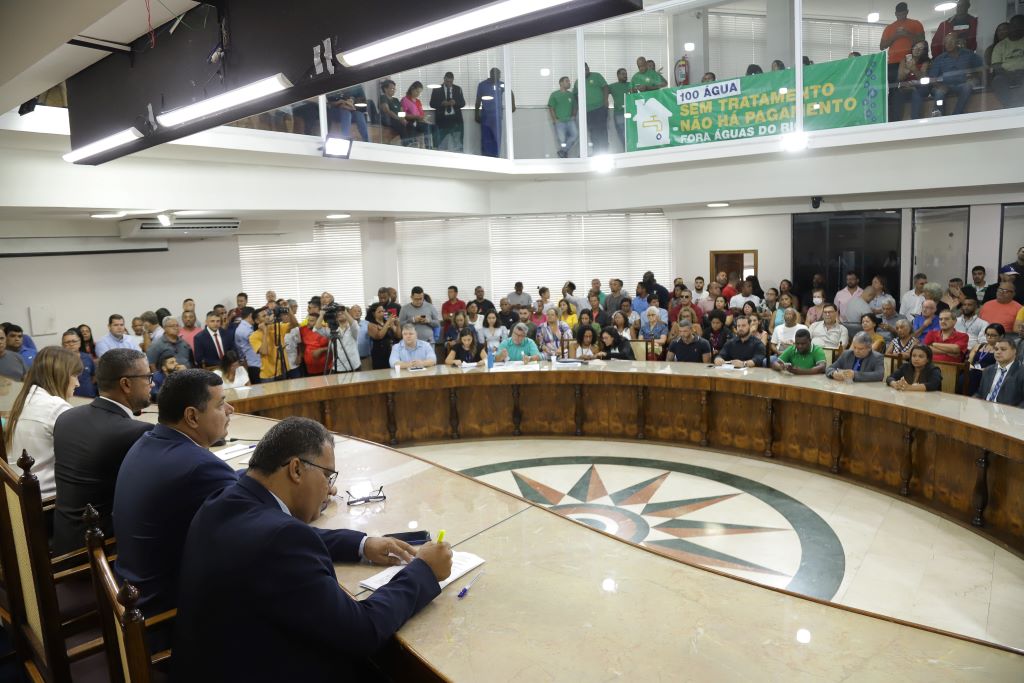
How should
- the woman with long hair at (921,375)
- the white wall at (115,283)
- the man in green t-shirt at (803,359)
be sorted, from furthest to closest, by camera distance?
the white wall at (115,283) < the man in green t-shirt at (803,359) < the woman with long hair at (921,375)

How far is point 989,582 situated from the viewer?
152 inches

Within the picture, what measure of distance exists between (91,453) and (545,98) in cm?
822

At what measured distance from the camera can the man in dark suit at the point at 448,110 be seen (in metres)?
8.70

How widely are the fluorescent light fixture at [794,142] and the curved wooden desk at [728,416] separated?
3.33 meters

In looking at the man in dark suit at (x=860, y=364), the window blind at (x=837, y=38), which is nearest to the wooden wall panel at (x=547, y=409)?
the man in dark suit at (x=860, y=364)

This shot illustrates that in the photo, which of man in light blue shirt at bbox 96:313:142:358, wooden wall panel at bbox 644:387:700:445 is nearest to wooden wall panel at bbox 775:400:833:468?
wooden wall panel at bbox 644:387:700:445

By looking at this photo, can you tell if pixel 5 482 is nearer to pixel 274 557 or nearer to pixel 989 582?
pixel 274 557

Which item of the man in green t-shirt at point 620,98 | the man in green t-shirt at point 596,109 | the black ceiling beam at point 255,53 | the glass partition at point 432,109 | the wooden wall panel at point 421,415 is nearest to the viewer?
the black ceiling beam at point 255,53

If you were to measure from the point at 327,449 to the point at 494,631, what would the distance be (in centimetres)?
70

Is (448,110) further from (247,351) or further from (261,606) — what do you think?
(261,606)

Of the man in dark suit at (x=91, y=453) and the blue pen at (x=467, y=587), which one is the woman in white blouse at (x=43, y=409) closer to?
the man in dark suit at (x=91, y=453)

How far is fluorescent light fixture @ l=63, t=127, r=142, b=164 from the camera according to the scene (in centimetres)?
385

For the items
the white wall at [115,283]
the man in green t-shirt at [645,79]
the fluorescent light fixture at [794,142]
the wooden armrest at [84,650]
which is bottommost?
the wooden armrest at [84,650]

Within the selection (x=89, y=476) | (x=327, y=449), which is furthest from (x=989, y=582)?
(x=89, y=476)
